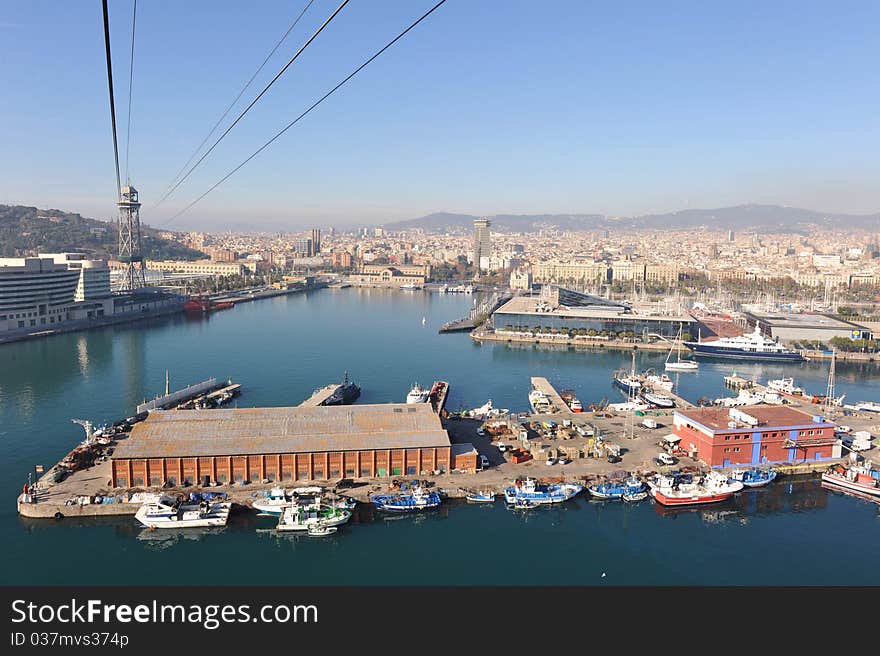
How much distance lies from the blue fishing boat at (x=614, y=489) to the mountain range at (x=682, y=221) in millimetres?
131548

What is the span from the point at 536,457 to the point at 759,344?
33.7 feet

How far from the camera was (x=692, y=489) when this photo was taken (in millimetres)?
6387

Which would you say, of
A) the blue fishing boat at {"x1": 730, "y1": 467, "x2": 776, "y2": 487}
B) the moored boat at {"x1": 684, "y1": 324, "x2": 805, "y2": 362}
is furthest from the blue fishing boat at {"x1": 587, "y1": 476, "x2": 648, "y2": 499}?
the moored boat at {"x1": 684, "y1": 324, "x2": 805, "y2": 362}

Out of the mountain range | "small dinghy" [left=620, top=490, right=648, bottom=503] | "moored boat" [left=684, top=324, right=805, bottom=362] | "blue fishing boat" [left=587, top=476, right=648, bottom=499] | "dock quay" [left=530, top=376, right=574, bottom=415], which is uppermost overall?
the mountain range

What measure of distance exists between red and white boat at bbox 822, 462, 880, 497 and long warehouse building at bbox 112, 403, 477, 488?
4.06 m

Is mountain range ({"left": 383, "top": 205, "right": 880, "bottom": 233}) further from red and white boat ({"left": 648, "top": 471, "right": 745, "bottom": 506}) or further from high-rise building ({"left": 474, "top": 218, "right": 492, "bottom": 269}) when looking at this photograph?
red and white boat ({"left": 648, "top": 471, "right": 745, "bottom": 506})

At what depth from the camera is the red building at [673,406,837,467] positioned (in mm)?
7020

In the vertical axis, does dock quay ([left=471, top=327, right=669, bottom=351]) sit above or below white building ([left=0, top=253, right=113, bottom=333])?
below

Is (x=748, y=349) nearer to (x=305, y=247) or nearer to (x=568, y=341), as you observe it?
(x=568, y=341)

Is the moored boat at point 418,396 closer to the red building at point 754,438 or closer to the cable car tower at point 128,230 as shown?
the red building at point 754,438

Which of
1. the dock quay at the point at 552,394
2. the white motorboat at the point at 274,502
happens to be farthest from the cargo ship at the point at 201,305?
the white motorboat at the point at 274,502

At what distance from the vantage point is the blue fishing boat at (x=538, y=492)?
20.2 ft

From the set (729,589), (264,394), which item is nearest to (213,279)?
(264,394)

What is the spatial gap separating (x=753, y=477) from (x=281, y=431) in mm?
5209
